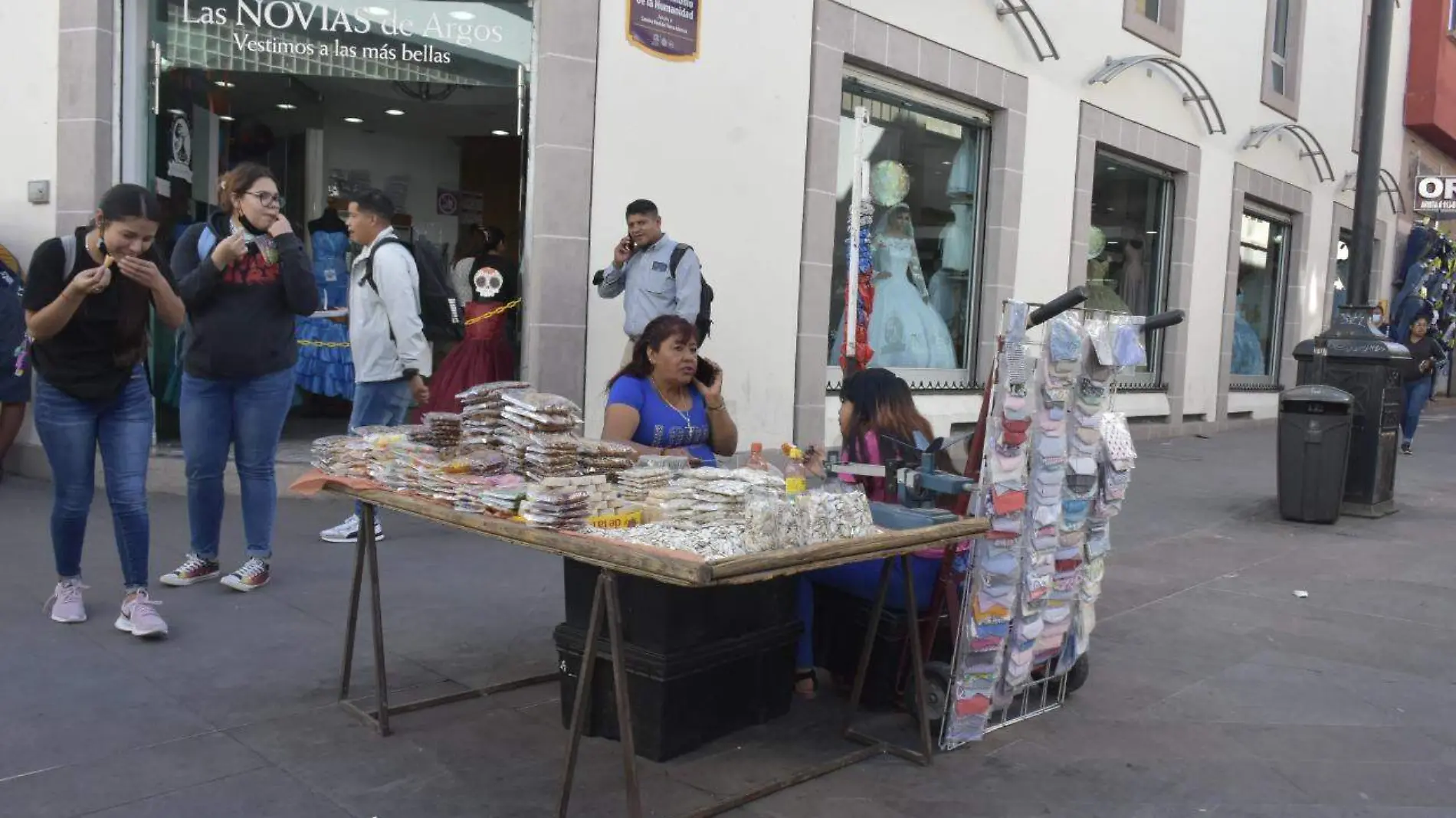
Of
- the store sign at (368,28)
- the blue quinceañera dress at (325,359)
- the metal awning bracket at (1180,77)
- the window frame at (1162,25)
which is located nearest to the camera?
the store sign at (368,28)

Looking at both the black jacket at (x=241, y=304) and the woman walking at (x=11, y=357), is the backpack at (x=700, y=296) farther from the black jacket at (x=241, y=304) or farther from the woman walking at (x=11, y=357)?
the woman walking at (x=11, y=357)

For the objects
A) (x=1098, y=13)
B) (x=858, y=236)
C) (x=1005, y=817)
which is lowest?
(x=1005, y=817)

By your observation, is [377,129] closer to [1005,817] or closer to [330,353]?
[330,353]

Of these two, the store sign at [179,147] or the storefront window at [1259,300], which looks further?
the storefront window at [1259,300]

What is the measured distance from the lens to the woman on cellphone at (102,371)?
4504 mm

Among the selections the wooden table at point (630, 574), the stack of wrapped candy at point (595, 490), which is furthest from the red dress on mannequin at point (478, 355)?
the stack of wrapped candy at point (595, 490)

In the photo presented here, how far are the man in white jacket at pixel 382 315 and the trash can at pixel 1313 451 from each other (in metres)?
6.47

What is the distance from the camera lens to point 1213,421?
620 inches

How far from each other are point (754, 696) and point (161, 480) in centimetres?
538

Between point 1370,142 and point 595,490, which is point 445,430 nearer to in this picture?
point 595,490

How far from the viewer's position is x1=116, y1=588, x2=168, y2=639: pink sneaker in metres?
4.63

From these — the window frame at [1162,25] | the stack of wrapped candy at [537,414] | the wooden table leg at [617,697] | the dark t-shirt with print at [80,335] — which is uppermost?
the window frame at [1162,25]

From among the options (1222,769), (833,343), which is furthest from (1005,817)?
(833,343)

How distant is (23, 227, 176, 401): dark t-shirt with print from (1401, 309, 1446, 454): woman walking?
13.2m
